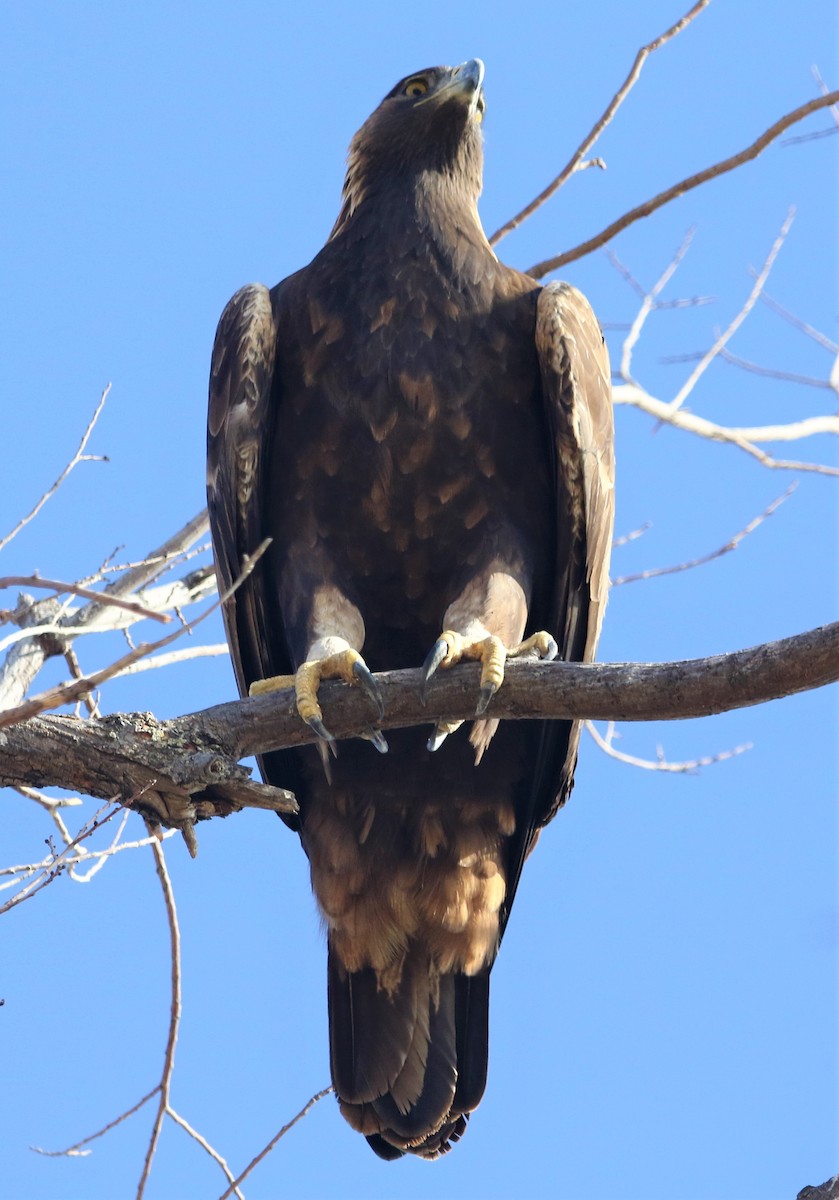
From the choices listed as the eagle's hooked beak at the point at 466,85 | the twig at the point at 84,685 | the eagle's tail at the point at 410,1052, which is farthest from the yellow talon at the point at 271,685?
the eagle's hooked beak at the point at 466,85

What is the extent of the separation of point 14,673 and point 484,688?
1.99 meters

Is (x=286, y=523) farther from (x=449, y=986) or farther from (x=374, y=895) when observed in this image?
(x=449, y=986)

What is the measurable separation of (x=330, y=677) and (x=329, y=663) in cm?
4

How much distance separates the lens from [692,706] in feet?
11.4

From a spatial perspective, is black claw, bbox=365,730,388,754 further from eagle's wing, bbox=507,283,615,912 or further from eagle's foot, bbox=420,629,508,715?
eagle's wing, bbox=507,283,615,912

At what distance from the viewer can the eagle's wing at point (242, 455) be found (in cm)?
474

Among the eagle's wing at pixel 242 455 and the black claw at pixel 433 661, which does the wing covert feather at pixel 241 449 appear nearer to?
the eagle's wing at pixel 242 455

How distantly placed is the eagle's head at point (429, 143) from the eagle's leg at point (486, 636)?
64.1 inches

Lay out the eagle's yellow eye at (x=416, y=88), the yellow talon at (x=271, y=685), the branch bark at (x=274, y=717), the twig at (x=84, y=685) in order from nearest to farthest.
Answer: the twig at (x=84, y=685)
the branch bark at (x=274, y=717)
the yellow talon at (x=271, y=685)
the eagle's yellow eye at (x=416, y=88)

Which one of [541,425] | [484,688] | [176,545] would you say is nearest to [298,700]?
[484,688]

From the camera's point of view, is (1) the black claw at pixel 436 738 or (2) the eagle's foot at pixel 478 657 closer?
A: (2) the eagle's foot at pixel 478 657

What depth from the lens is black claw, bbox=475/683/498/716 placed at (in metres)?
3.81

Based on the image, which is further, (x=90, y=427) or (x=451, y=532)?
(x=90, y=427)

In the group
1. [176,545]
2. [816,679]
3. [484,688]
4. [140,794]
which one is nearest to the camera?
[816,679]
